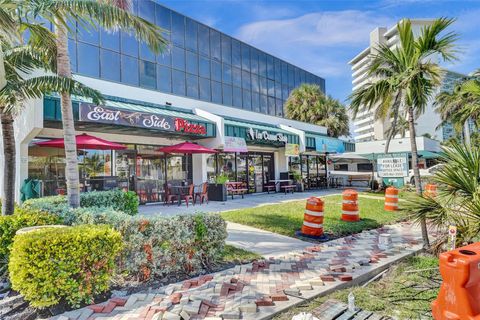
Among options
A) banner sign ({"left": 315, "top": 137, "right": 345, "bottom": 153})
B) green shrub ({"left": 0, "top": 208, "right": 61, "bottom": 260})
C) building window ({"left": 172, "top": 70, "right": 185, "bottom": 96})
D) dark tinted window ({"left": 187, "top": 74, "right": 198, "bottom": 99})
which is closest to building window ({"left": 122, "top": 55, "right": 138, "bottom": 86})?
building window ({"left": 172, "top": 70, "right": 185, "bottom": 96})

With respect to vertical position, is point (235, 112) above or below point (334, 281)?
above

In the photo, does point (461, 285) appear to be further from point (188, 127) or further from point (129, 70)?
point (129, 70)

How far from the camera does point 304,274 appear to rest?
5125 mm

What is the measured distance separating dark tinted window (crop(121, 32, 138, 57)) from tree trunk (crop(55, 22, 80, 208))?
1207cm

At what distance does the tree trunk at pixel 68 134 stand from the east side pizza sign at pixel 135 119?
366 cm

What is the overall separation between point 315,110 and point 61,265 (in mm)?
28132

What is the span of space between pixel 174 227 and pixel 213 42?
21.4 meters

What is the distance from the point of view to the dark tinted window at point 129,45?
18.1 meters

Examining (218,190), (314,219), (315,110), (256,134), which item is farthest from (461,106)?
(314,219)

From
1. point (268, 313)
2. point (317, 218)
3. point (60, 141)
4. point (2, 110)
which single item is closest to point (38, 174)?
point (60, 141)

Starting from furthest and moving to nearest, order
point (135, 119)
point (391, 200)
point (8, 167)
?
1. point (391, 200)
2. point (135, 119)
3. point (8, 167)

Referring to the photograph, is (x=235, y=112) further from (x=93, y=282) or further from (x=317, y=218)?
(x=93, y=282)

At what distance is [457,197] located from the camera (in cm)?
478

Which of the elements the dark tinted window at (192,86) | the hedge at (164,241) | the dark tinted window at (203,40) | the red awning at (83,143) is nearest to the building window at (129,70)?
the dark tinted window at (192,86)
